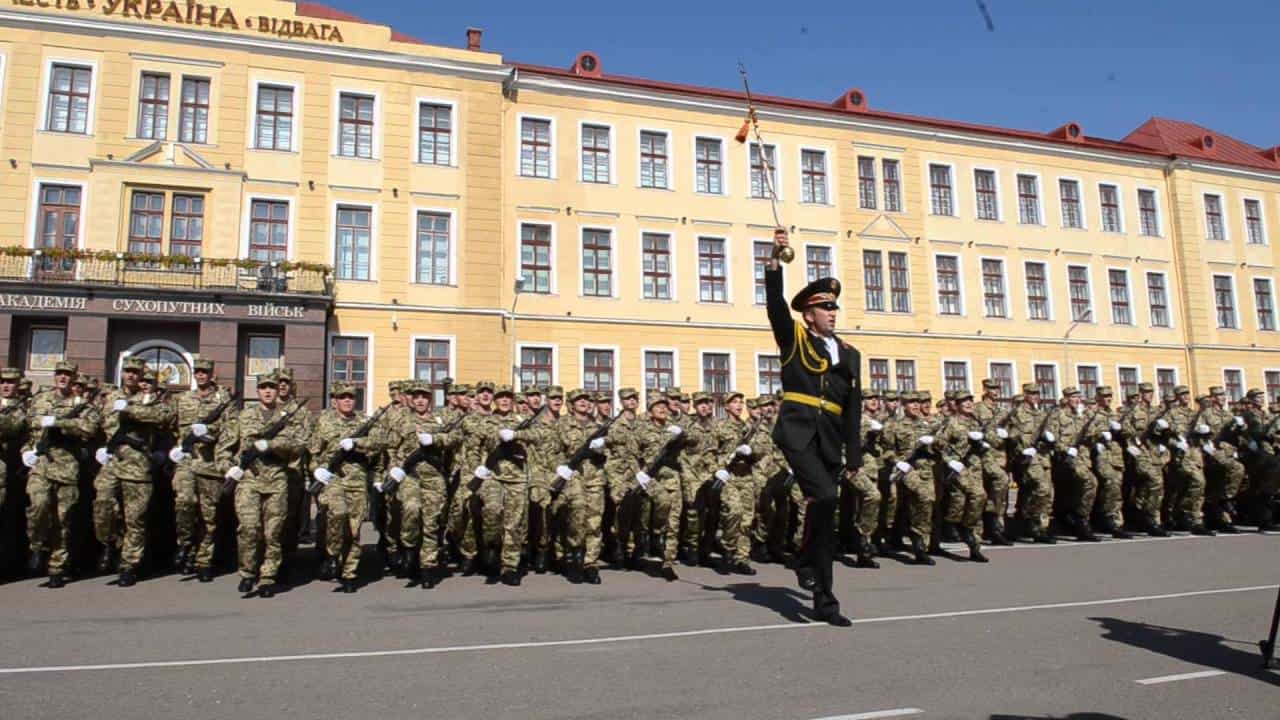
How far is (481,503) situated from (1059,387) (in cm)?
2635

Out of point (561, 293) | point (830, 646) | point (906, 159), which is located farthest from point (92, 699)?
point (906, 159)

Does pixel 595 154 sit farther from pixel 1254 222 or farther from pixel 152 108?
pixel 1254 222

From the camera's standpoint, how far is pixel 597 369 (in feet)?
A: 81.4

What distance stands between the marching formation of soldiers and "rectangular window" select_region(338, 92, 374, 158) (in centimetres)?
1479

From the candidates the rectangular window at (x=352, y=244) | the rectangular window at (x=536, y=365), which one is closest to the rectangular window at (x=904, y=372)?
the rectangular window at (x=536, y=365)

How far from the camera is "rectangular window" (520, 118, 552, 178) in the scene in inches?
983

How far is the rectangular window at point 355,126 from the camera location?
23.3 m

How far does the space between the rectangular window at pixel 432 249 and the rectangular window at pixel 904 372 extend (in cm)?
1461

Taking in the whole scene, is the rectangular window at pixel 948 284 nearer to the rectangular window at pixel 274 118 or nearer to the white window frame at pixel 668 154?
the white window frame at pixel 668 154

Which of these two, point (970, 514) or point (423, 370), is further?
point (423, 370)

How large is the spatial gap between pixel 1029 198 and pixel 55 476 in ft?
100

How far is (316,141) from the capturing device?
22969mm

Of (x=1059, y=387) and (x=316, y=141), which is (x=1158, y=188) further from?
(x=316, y=141)

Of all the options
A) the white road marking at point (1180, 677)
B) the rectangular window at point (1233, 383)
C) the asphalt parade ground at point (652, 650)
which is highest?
the rectangular window at point (1233, 383)
